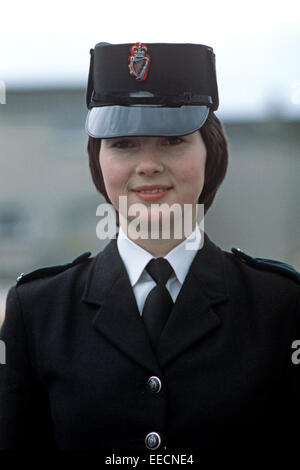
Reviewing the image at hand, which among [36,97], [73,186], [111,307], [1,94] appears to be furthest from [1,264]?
[111,307]

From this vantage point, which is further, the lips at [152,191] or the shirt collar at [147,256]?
the shirt collar at [147,256]

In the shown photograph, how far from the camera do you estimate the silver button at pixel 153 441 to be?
1.39 m

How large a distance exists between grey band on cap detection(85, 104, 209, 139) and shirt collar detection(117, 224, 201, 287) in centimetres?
28

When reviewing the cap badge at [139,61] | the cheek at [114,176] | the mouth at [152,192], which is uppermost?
the cap badge at [139,61]

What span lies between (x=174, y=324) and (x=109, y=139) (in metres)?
0.48

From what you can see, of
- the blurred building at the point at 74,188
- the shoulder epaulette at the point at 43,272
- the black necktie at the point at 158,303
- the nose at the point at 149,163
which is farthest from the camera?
the blurred building at the point at 74,188

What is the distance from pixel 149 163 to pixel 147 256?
0.26 metres

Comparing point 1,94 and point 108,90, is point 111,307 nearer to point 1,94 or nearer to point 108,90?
point 108,90

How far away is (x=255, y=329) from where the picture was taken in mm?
1481

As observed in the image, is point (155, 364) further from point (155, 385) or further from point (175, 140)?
point (175, 140)

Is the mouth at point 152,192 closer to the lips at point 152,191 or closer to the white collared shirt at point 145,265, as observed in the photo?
the lips at point 152,191

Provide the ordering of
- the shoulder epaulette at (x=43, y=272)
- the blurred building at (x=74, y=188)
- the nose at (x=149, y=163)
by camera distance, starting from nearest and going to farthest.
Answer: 1. the nose at (x=149, y=163)
2. the shoulder epaulette at (x=43, y=272)
3. the blurred building at (x=74, y=188)

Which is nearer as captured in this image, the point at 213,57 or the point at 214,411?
the point at 214,411

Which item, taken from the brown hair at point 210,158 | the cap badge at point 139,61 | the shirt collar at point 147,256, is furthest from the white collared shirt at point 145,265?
the cap badge at point 139,61
